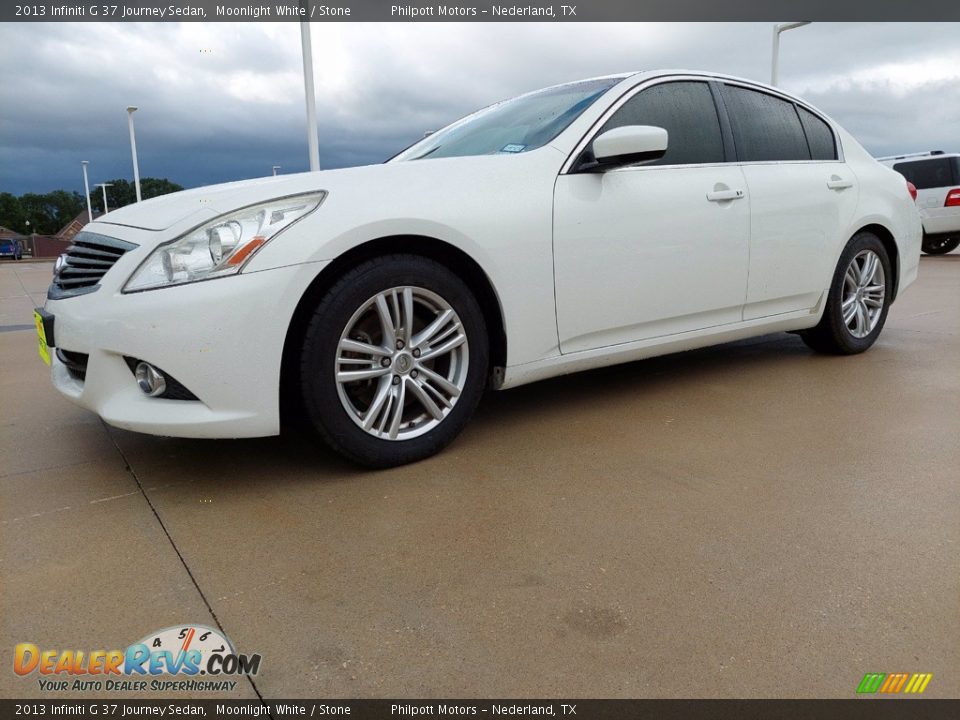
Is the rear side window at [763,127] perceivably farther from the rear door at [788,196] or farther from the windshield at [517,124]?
the windshield at [517,124]

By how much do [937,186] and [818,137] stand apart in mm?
11213

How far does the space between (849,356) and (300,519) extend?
3.64 meters

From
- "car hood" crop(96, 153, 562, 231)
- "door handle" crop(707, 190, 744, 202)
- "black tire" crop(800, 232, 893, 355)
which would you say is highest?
"car hood" crop(96, 153, 562, 231)

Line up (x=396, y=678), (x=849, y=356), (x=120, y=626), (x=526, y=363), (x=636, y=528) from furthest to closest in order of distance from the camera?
(x=849, y=356) < (x=526, y=363) < (x=636, y=528) < (x=120, y=626) < (x=396, y=678)

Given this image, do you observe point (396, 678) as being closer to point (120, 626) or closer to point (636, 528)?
point (120, 626)

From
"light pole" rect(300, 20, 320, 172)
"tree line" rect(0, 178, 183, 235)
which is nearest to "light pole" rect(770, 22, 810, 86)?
"light pole" rect(300, 20, 320, 172)

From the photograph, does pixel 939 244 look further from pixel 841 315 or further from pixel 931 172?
pixel 841 315

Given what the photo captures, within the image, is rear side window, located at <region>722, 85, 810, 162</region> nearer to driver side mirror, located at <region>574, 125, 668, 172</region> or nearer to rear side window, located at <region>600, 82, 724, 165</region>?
rear side window, located at <region>600, 82, 724, 165</region>

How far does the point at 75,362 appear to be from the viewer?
2646mm

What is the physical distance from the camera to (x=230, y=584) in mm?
1906

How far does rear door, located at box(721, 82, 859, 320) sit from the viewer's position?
3682 mm

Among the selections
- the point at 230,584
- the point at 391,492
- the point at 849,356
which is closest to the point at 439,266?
the point at 391,492

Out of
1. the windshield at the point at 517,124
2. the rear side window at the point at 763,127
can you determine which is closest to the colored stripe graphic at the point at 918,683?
the windshield at the point at 517,124

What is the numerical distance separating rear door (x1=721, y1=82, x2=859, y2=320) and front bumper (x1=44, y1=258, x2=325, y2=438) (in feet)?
7.71
